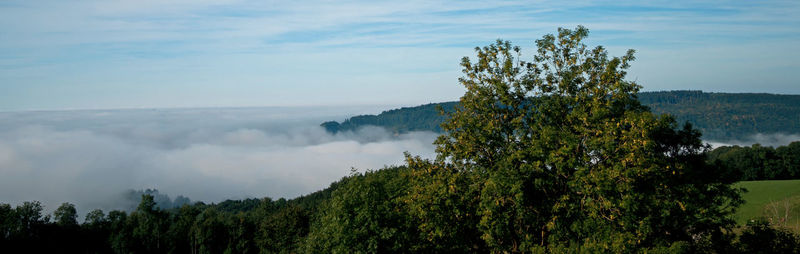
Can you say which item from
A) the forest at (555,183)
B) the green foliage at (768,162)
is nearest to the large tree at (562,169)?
the forest at (555,183)

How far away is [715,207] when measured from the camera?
21016mm

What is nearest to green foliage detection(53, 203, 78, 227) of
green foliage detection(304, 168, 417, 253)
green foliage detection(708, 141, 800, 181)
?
green foliage detection(304, 168, 417, 253)

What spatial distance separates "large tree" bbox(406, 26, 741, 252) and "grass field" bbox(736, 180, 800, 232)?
36718 mm

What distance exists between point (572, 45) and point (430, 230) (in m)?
10.3

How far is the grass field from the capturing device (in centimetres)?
5059

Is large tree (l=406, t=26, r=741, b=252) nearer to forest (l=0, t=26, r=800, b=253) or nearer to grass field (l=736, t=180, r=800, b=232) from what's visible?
forest (l=0, t=26, r=800, b=253)

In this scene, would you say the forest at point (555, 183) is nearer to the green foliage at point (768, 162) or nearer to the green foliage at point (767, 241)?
the green foliage at point (767, 241)

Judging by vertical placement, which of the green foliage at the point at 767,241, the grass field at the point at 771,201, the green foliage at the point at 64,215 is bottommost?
the green foliage at the point at 64,215

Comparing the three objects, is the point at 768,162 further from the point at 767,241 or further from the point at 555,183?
the point at 555,183

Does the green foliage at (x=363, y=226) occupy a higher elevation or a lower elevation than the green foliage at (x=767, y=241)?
higher

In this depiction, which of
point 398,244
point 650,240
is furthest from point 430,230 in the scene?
point 650,240

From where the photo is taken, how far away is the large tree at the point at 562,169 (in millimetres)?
17781

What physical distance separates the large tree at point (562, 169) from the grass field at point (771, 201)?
3672 centimetres

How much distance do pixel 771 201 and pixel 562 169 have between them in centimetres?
5387
